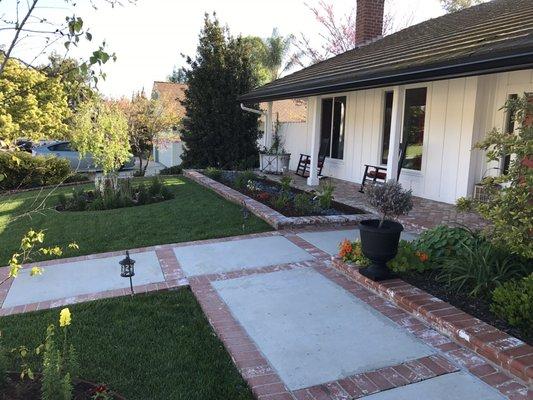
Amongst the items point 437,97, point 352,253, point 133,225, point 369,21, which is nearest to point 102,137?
point 133,225

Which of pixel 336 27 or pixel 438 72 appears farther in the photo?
pixel 336 27

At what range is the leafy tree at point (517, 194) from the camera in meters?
3.45

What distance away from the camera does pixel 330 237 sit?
6535mm

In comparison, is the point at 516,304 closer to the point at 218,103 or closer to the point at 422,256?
the point at 422,256

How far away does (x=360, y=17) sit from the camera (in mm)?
14609

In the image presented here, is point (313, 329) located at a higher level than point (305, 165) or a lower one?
lower

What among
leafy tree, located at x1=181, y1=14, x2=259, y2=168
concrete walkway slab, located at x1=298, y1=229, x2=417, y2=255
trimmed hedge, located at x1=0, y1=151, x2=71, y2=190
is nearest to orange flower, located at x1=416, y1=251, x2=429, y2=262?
concrete walkway slab, located at x1=298, y1=229, x2=417, y2=255

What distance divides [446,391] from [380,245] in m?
1.63

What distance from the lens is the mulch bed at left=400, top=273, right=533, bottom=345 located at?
3.41m

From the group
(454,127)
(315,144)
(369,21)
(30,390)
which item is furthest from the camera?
(369,21)

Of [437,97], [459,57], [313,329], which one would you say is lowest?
[313,329]

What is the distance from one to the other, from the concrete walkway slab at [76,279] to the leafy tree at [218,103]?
35.7ft

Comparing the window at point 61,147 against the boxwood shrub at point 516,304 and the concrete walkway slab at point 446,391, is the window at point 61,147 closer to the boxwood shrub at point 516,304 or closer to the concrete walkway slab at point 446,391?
the boxwood shrub at point 516,304

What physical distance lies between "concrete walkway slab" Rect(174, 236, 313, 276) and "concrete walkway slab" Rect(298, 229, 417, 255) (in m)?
0.32
